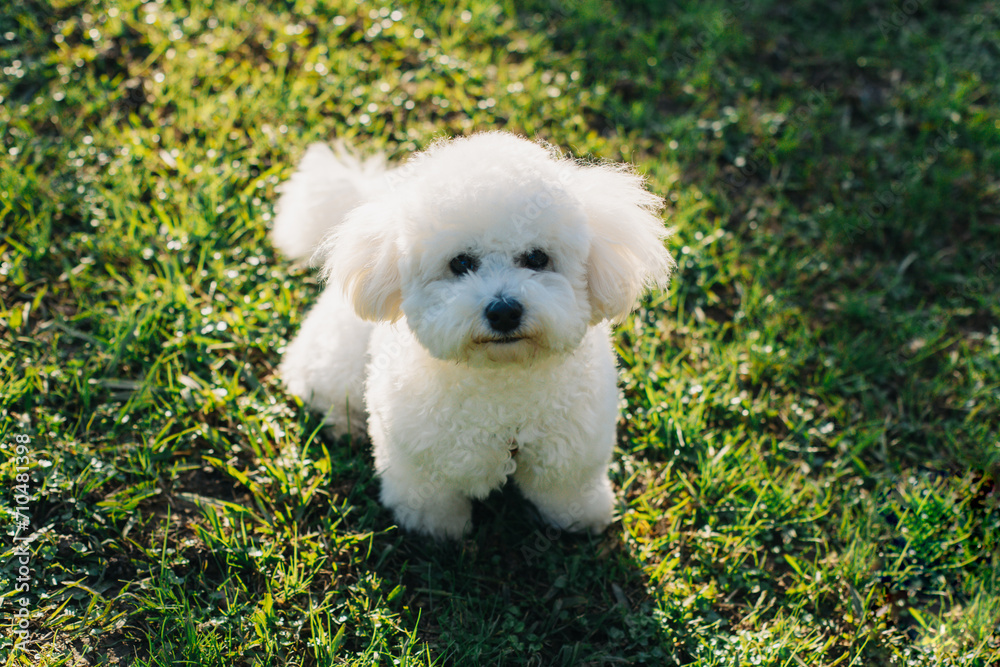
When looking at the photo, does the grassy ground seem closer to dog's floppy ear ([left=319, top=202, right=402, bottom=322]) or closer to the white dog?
the white dog

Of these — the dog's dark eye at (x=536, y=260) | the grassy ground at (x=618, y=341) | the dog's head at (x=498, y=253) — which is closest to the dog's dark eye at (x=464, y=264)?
the dog's head at (x=498, y=253)

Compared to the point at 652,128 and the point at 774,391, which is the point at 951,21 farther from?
the point at 774,391

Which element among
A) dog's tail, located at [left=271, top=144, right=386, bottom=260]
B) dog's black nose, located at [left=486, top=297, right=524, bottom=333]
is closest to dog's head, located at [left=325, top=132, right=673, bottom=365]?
dog's black nose, located at [left=486, top=297, right=524, bottom=333]

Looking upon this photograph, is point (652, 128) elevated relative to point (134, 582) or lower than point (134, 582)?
elevated

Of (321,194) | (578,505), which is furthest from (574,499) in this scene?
(321,194)

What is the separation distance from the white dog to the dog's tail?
0.63 ft

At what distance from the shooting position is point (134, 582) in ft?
7.94

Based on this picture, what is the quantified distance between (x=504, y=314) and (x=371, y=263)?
55cm

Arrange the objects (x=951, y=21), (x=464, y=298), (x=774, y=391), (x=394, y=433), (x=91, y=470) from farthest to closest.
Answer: (x=951, y=21)
(x=774, y=391)
(x=91, y=470)
(x=394, y=433)
(x=464, y=298)

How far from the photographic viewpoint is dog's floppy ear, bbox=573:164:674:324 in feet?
7.11

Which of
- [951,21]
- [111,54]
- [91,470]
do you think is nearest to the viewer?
[91,470]

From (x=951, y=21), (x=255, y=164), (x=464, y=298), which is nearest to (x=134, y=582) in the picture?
(x=464, y=298)

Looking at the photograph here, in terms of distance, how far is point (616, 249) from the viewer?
2.21m

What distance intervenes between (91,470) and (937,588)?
3.38 metres
